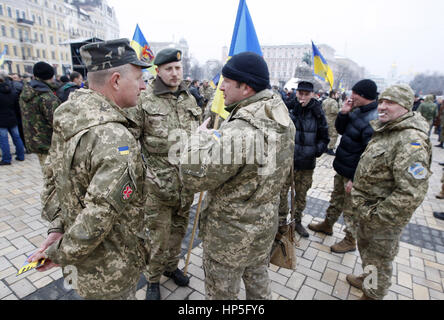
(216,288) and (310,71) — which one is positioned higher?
(310,71)

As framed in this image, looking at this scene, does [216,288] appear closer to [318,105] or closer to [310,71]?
[318,105]

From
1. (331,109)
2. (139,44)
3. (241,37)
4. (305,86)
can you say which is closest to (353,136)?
(305,86)

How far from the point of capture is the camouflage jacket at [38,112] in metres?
4.71

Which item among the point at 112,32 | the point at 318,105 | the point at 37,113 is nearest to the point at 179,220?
the point at 318,105

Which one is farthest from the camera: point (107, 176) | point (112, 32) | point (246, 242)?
point (112, 32)

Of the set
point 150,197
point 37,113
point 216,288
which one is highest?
point 37,113

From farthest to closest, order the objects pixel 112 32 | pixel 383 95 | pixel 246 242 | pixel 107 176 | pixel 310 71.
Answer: pixel 112 32, pixel 310 71, pixel 383 95, pixel 246 242, pixel 107 176

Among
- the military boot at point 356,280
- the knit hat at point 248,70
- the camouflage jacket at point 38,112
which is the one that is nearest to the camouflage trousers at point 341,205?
the military boot at point 356,280

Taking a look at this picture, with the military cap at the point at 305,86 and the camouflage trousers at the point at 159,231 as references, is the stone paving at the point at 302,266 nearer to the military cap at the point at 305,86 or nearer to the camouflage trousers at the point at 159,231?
the camouflage trousers at the point at 159,231

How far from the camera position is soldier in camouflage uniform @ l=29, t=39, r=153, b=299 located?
1.37 meters

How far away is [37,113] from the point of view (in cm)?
478

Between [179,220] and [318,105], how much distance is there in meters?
2.68

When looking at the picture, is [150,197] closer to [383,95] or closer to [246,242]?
[246,242]
